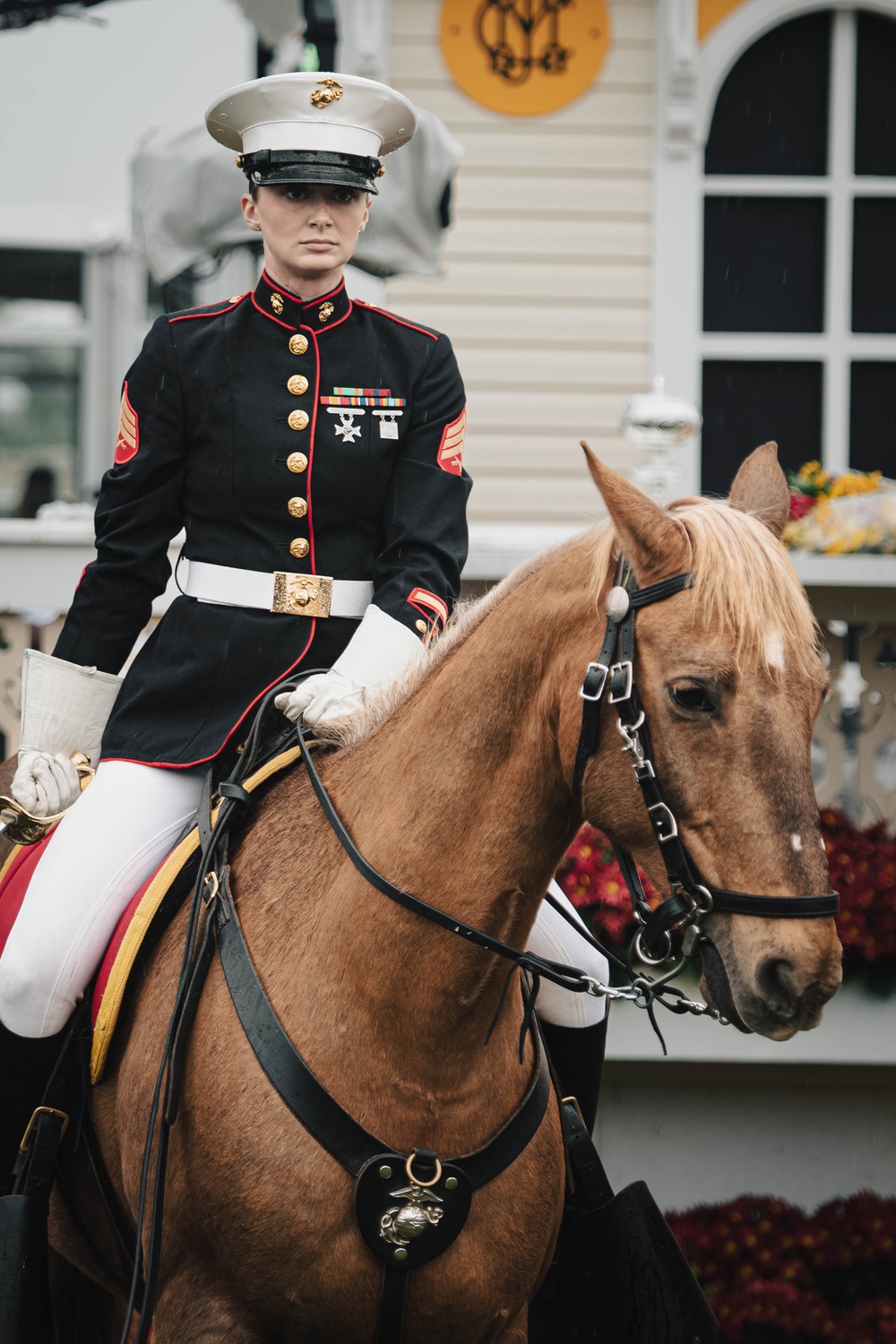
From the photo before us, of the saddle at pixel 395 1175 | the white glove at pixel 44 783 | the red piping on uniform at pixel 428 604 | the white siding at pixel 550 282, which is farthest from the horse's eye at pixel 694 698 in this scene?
the white siding at pixel 550 282

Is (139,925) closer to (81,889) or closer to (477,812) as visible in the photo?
(81,889)

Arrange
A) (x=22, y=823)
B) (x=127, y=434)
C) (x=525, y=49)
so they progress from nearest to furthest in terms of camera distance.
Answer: (x=22, y=823) < (x=127, y=434) < (x=525, y=49)

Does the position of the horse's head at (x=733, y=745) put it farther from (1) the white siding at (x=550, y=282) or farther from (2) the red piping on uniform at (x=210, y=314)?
(1) the white siding at (x=550, y=282)

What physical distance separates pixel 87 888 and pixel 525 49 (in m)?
5.98

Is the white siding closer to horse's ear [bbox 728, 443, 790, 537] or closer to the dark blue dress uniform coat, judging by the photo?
the dark blue dress uniform coat

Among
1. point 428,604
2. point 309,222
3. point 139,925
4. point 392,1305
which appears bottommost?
point 392,1305

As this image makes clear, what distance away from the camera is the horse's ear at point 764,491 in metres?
2.12

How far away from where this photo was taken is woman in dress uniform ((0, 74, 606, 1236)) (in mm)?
2453

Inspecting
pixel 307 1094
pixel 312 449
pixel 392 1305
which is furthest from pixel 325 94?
pixel 392 1305

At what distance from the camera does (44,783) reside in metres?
2.51

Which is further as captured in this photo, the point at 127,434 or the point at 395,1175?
the point at 127,434

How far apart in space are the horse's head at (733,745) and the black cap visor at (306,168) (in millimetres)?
939

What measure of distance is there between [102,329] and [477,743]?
9.84 m

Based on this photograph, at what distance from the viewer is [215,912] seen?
2.27 m
